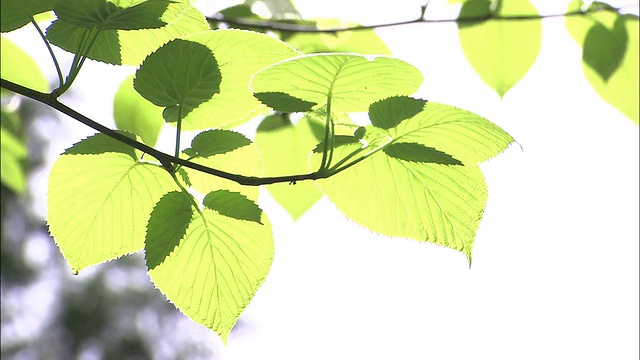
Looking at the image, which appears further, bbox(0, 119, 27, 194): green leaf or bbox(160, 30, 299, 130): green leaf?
bbox(0, 119, 27, 194): green leaf

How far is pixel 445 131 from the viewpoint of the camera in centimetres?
15

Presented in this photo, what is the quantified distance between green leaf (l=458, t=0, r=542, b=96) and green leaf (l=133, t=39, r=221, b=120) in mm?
204

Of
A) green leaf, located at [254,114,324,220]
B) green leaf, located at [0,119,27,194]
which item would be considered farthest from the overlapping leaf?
green leaf, located at [0,119,27,194]

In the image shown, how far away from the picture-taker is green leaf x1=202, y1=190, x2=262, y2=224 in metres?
0.16

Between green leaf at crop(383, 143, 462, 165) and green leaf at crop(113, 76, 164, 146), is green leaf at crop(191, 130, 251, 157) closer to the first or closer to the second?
green leaf at crop(383, 143, 462, 165)

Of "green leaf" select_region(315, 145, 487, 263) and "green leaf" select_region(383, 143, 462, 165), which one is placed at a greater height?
"green leaf" select_region(383, 143, 462, 165)

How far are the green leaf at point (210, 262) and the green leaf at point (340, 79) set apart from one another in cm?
4

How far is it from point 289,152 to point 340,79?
179 mm

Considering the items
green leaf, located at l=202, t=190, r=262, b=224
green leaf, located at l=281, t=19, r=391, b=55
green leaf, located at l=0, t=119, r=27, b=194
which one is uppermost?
green leaf, located at l=281, t=19, r=391, b=55

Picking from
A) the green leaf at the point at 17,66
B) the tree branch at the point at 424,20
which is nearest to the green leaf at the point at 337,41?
the tree branch at the point at 424,20

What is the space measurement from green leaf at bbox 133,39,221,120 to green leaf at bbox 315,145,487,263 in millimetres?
39

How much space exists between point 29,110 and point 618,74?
214 inches

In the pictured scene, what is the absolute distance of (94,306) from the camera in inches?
224

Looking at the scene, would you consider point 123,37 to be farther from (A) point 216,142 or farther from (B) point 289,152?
(B) point 289,152
